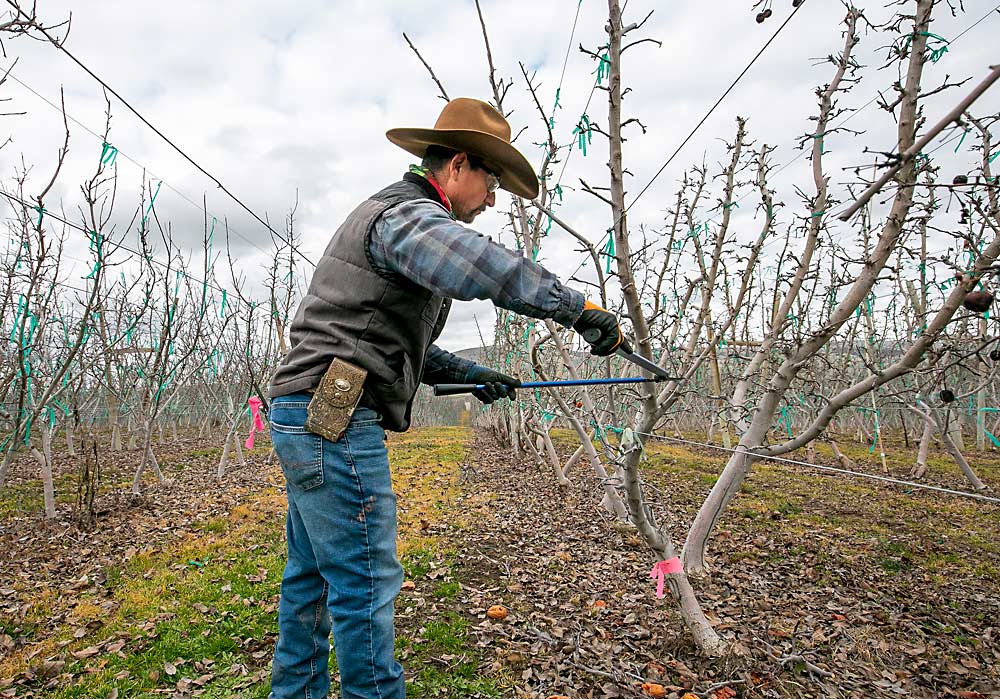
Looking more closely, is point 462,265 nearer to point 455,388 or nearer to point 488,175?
point 488,175

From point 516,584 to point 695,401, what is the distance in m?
21.5

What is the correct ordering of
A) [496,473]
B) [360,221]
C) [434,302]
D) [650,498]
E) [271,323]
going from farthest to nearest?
1. [271,323]
2. [496,473]
3. [650,498]
4. [434,302]
5. [360,221]

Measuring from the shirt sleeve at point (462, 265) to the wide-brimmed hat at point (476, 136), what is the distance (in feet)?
1.25

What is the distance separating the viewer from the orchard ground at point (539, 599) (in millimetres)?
3195

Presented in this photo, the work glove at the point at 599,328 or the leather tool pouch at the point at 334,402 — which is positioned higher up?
the work glove at the point at 599,328

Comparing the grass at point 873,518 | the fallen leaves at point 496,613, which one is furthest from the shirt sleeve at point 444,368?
the grass at point 873,518

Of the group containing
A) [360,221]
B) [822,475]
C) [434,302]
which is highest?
[360,221]

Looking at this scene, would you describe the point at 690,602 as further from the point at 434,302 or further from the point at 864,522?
the point at 864,522

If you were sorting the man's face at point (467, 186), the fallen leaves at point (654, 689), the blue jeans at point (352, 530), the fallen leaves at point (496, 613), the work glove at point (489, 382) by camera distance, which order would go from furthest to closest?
the fallen leaves at point (496, 613) < the fallen leaves at point (654, 689) < the work glove at point (489, 382) < the man's face at point (467, 186) < the blue jeans at point (352, 530)

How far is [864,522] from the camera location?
7230mm

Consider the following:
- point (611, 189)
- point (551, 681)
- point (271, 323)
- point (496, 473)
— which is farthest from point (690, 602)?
point (271, 323)

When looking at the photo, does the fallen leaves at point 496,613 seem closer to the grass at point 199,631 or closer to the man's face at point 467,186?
the grass at point 199,631

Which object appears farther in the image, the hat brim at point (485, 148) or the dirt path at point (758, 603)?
the dirt path at point (758, 603)

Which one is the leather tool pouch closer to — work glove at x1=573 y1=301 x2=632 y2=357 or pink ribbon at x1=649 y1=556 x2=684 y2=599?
work glove at x1=573 y1=301 x2=632 y2=357
